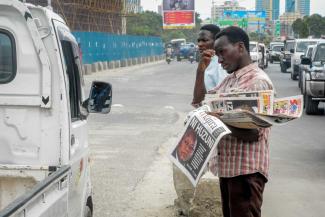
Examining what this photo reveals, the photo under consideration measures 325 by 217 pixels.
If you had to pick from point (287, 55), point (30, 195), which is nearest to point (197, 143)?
point (30, 195)

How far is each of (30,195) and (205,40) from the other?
7.75ft

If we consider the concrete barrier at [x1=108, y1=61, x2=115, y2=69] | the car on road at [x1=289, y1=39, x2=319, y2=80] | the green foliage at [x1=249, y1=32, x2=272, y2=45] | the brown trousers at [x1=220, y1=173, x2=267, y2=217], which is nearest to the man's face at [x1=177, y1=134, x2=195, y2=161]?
the brown trousers at [x1=220, y1=173, x2=267, y2=217]

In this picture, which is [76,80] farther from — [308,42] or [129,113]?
[308,42]

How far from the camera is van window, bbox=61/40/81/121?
13.5 feet

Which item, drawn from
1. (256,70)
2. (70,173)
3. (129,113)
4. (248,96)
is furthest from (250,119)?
(129,113)

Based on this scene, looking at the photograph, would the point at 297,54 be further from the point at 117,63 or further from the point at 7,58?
the point at 7,58

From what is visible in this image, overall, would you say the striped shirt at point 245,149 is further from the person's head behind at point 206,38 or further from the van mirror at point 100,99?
the person's head behind at point 206,38

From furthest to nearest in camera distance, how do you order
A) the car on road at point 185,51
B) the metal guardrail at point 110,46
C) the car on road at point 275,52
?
the car on road at point 185,51
the car on road at point 275,52
the metal guardrail at point 110,46

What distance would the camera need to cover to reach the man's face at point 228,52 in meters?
3.44

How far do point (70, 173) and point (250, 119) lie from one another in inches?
45.9

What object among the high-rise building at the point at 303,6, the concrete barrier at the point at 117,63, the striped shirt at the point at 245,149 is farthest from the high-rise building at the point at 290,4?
the striped shirt at the point at 245,149

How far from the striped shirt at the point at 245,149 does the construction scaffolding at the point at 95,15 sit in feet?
111

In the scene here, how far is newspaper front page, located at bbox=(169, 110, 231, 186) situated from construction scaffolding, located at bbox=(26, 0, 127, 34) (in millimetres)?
33925

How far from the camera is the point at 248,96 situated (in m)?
3.29
